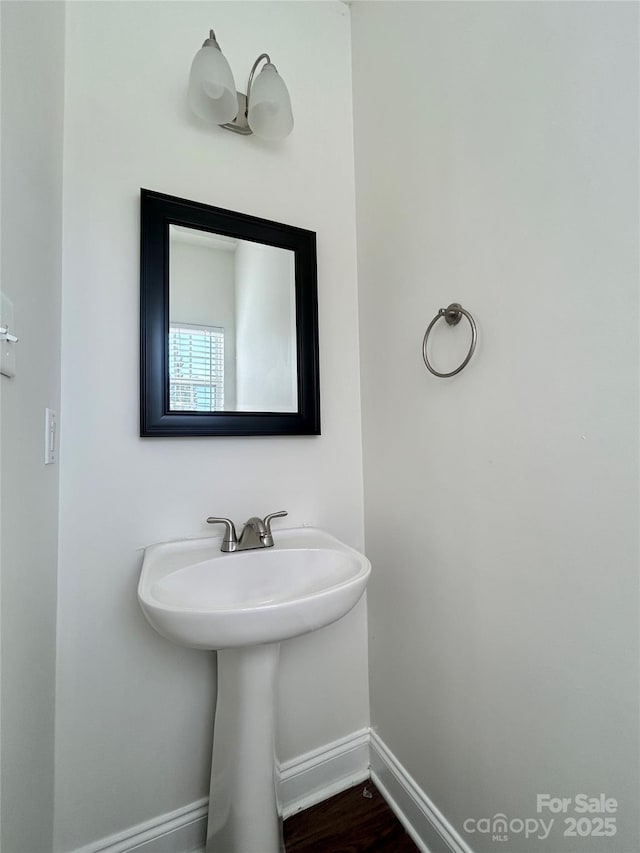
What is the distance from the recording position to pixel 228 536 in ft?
3.10

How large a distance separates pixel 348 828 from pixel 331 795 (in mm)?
112

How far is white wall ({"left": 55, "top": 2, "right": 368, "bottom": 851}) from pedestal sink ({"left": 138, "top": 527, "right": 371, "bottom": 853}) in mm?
140

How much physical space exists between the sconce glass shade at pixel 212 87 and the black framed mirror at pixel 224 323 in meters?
0.25

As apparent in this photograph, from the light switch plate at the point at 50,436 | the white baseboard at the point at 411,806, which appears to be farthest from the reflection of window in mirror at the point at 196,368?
the white baseboard at the point at 411,806

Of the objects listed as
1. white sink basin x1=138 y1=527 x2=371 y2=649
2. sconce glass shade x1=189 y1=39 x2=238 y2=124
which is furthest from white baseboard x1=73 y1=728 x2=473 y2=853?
sconce glass shade x1=189 y1=39 x2=238 y2=124

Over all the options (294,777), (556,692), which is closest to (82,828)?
(294,777)

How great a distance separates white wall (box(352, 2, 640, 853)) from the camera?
0.56m

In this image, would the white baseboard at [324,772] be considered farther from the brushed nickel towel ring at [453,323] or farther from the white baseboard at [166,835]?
the brushed nickel towel ring at [453,323]

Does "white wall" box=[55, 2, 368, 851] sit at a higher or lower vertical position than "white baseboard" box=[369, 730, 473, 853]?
higher

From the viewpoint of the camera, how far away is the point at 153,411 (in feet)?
3.08

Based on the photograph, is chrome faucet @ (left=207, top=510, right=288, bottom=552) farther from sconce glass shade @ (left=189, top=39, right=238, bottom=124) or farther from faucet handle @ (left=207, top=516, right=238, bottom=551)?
sconce glass shade @ (left=189, top=39, right=238, bottom=124)

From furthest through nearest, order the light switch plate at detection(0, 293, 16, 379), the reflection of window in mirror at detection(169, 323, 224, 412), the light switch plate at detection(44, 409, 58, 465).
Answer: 1. the reflection of window in mirror at detection(169, 323, 224, 412)
2. the light switch plate at detection(44, 409, 58, 465)
3. the light switch plate at detection(0, 293, 16, 379)

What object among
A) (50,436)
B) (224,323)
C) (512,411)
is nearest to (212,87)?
(224,323)

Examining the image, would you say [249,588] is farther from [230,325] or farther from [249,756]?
[230,325]
